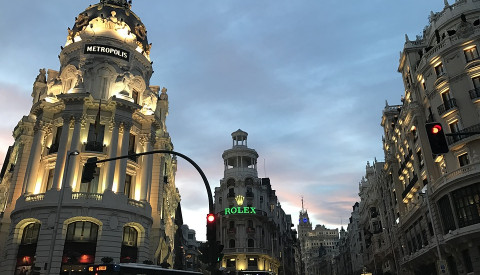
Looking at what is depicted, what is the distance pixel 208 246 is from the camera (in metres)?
13.9

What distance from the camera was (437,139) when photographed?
11.8 meters

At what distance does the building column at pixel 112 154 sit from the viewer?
39750mm

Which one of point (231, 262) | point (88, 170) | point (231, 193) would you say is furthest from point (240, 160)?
point (88, 170)

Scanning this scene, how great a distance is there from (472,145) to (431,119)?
19.9 ft

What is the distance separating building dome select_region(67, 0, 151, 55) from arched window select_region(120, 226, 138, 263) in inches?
919

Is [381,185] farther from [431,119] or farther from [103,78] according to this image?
[103,78]

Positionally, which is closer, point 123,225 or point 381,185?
point 123,225

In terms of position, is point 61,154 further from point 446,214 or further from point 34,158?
point 446,214

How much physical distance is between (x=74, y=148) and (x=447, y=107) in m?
38.4

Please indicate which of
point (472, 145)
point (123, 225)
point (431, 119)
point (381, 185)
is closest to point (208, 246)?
point (123, 225)

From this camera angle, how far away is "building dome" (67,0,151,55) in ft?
155

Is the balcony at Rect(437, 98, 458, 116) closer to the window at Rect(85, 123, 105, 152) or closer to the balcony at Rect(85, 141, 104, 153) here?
the window at Rect(85, 123, 105, 152)

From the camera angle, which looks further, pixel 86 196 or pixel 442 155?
pixel 86 196

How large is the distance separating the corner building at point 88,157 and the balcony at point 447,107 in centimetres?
3176
